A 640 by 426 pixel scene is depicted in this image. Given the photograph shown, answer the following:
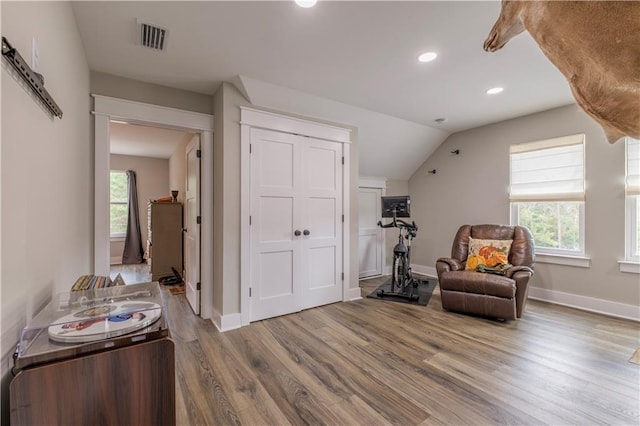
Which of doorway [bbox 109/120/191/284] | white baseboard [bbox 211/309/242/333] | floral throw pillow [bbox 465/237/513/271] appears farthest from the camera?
doorway [bbox 109/120/191/284]

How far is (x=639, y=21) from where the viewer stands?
52 centimetres

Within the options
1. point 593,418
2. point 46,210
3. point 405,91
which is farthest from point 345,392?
point 405,91

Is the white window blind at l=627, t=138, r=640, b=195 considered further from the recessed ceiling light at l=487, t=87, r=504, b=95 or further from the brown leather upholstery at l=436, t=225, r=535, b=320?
the recessed ceiling light at l=487, t=87, r=504, b=95

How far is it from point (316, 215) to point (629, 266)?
11.5 ft

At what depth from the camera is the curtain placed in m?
6.34

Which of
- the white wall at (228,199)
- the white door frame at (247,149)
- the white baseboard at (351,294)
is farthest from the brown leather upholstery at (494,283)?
the white wall at (228,199)

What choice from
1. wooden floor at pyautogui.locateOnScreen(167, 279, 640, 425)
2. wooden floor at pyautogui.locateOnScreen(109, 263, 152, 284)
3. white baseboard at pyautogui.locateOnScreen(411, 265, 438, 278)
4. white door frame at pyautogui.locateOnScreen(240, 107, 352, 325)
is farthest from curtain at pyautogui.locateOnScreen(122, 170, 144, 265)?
white baseboard at pyautogui.locateOnScreen(411, 265, 438, 278)

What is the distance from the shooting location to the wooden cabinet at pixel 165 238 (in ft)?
15.4

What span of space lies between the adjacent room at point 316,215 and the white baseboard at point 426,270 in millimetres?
418

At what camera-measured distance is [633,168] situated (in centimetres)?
303

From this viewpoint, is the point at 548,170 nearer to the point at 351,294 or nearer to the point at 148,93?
the point at 351,294

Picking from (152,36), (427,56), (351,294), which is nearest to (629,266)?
(351,294)

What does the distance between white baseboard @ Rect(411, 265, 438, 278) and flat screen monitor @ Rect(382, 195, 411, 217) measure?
1748 mm

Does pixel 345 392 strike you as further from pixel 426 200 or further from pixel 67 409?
pixel 426 200
